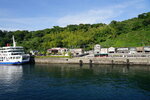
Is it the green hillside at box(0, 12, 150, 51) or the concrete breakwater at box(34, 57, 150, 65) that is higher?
the green hillside at box(0, 12, 150, 51)

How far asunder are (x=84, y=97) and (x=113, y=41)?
8781 cm

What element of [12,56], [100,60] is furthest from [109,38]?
[12,56]

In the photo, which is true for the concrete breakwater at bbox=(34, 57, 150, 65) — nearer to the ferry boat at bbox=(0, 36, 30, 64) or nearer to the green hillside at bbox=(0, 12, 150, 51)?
the ferry boat at bbox=(0, 36, 30, 64)

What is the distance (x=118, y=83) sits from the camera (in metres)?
37.5

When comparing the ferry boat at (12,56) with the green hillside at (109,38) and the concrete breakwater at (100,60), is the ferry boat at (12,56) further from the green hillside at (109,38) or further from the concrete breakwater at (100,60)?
the green hillside at (109,38)

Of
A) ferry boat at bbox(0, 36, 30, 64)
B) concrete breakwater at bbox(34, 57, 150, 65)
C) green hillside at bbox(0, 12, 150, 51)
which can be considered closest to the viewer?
concrete breakwater at bbox(34, 57, 150, 65)

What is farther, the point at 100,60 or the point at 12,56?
the point at 12,56

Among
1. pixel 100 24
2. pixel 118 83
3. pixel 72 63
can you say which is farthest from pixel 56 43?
pixel 118 83

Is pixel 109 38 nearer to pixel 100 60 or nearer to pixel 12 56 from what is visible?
pixel 100 60

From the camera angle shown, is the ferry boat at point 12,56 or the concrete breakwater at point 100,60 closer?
the concrete breakwater at point 100,60

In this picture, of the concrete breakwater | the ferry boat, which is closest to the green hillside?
the concrete breakwater

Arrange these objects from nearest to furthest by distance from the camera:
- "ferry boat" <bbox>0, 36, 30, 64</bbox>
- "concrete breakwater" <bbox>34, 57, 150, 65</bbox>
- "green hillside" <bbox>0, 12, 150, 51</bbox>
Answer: "concrete breakwater" <bbox>34, 57, 150, 65</bbox>
"ferry boat" <bbox>0, 36, 30, 64</bbox>
"green hillside" <bbox>0, 12, 150, 51</bbox>

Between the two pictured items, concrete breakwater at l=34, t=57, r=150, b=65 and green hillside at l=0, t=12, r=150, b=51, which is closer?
concrete breakwater at l=34, t=57, r=150, b=65

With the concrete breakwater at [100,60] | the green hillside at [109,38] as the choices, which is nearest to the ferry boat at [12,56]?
the concrete breakwater at [100,60]
